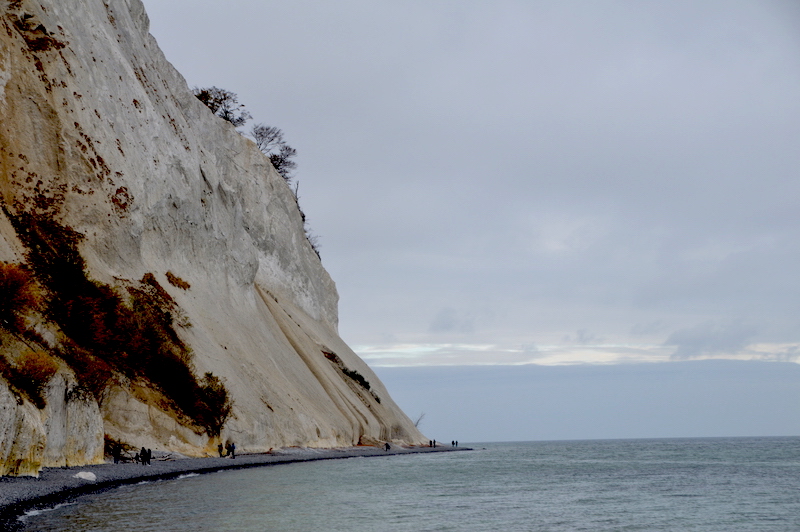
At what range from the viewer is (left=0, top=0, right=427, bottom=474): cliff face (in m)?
29.7

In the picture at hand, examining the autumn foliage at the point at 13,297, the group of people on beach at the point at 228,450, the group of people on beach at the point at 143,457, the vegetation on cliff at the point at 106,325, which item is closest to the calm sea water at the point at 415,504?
the group of people on beach at the point at 228,450

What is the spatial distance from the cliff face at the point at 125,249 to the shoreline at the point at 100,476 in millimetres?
751

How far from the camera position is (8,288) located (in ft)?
86.9

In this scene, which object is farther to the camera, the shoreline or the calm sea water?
the calm sea water

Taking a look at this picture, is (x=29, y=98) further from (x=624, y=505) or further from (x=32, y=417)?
(x=624, y=505)

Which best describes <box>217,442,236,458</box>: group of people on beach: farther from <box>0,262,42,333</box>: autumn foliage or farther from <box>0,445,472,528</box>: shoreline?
<box>0,262,42,333</box>: autumn foliage

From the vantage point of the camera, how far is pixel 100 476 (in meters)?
24.3

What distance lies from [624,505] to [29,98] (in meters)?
31.2

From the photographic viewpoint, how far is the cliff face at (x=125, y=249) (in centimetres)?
2967

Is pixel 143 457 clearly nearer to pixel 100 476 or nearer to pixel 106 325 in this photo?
pixel 100 476

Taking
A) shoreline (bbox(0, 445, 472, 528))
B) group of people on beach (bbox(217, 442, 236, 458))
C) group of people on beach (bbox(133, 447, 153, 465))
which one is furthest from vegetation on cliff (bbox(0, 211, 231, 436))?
shoreline (bbox(0, 445, 472, 528))

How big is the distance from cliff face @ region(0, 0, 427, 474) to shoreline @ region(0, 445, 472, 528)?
29.6 inches

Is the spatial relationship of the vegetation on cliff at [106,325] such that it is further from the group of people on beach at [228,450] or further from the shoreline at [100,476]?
the shoreline at [100,476]

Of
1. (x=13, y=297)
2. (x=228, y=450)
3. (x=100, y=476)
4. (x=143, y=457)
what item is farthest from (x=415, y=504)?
(x=13, y=297)
